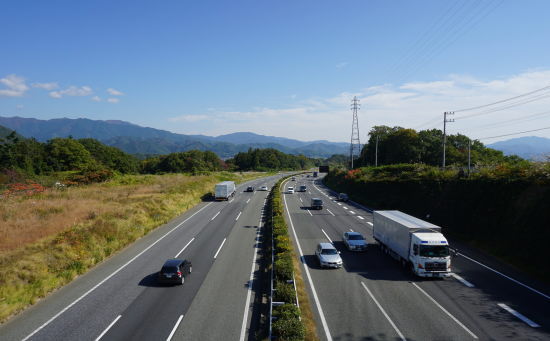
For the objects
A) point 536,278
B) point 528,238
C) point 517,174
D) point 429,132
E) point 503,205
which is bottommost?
point 536,278

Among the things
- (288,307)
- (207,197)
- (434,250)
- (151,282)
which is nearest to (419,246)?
(434,250)

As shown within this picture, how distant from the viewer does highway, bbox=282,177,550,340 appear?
15617 mm

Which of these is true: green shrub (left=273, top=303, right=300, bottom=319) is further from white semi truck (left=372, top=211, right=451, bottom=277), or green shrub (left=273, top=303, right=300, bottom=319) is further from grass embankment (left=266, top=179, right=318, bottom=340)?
white semi truck (left=372, top=211, right=451, bottom=277)

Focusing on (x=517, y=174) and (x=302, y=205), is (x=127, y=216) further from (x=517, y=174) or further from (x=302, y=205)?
(x=517, y=174)

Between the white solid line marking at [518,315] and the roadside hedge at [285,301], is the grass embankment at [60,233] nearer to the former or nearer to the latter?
the roadside hedge at [285,301]

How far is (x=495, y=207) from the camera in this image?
99.2ft

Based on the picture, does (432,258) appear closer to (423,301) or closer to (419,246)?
(419,246)

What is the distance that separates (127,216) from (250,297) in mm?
24066

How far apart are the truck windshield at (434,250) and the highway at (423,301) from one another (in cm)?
188

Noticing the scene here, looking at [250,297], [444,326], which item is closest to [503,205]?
[444,326]

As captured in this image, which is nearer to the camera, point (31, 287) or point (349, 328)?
point (349, 328)

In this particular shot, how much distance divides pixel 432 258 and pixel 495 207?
1282cm

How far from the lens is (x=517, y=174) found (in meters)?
30.1

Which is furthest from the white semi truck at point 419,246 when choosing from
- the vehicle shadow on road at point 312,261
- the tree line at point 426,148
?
the tree line at point 426,148
